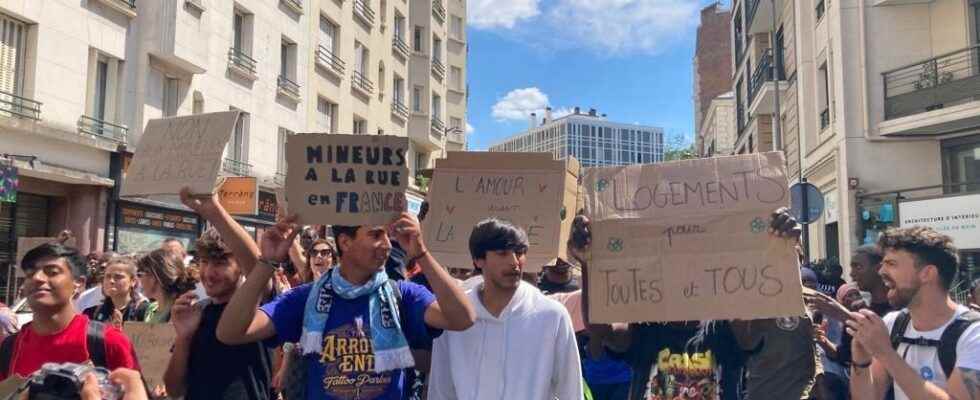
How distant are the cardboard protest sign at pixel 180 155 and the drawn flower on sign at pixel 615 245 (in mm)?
1798

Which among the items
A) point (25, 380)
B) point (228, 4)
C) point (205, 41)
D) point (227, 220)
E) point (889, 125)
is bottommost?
point (25, 380)

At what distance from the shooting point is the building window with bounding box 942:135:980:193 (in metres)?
16.6

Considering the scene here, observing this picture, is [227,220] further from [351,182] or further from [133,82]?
[133,82]

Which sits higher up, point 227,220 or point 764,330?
point 227,220

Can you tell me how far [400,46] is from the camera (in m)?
31.3

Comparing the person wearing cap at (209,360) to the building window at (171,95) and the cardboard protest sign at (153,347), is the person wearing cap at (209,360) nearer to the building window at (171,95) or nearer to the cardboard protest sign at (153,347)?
the cardboard protest sign at (153,347)

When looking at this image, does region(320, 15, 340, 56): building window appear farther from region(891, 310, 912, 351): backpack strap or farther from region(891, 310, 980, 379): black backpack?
region(891, 310, 980, 379): black backpack

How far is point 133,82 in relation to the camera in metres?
16.4

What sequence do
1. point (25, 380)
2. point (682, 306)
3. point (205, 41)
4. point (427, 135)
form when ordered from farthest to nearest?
point (427, 135)
point (205, 41)
point (682, 306)
point (25, 380)

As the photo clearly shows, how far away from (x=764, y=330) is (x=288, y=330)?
7.33 ft

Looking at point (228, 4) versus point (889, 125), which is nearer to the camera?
point (889, 125)

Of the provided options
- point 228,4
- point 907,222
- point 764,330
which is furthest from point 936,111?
point 228,4

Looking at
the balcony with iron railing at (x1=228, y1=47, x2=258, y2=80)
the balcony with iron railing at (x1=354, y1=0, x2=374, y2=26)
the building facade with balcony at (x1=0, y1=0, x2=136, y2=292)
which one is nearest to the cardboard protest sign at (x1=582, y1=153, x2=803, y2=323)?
the building facade with balcony at (x1=0, y1=0, x2=136, y2=292)

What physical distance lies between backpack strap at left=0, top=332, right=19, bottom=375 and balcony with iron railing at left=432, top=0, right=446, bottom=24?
31.9 metres
